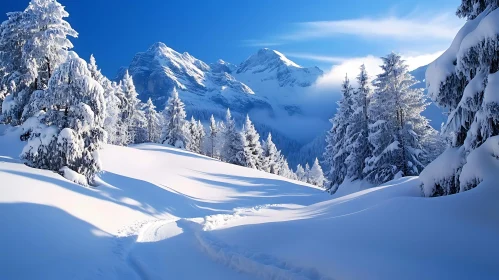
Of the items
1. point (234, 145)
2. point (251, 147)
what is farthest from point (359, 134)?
point (234, 145)

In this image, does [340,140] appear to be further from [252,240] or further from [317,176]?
[317,176]

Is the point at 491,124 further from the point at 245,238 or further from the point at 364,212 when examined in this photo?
the point at 245,238

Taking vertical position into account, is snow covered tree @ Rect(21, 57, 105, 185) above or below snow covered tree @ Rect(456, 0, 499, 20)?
below

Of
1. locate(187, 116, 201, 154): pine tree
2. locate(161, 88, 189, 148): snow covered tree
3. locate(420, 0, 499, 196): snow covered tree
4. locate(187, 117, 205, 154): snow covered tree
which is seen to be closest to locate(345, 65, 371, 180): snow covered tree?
locate(420, 0, 499, 196): snow covered tree

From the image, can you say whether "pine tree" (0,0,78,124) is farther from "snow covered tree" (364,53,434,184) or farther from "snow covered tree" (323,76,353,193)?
"snow covered tree" (323,76,353,193)

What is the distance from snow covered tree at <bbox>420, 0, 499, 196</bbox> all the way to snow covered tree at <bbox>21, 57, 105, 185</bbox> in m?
14.3

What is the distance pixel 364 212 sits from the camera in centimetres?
802

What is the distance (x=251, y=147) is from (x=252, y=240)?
47.9m

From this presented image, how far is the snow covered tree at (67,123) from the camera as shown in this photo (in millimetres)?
15398

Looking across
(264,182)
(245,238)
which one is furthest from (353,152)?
(245,238)

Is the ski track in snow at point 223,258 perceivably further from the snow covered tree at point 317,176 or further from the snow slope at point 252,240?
the snow covered tree at point 317,176

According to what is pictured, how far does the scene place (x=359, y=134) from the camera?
87.0 feet

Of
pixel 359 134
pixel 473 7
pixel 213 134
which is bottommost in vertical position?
pixel 359 134

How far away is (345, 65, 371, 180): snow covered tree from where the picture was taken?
1047 inches
